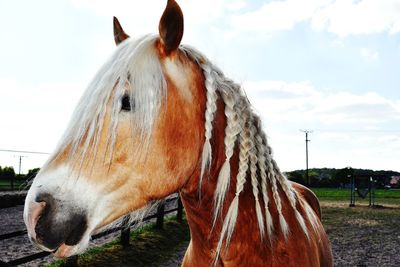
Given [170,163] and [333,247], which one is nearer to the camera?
[170,163]

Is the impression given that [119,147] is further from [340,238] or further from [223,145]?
[340,238]

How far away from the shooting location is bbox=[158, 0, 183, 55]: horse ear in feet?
5.32

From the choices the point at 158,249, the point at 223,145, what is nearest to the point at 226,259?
the point at 223,145

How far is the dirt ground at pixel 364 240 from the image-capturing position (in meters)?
9.34

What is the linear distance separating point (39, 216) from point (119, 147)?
409 mm

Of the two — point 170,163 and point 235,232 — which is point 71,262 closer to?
point 235,232

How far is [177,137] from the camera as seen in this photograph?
1694mm

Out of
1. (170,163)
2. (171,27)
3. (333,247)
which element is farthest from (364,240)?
(171,27)

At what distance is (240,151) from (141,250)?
301 inches

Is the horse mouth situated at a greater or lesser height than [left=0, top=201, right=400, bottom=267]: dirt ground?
greater

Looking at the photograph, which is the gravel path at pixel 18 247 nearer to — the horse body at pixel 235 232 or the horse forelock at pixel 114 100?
the horse body at pixel 235 232

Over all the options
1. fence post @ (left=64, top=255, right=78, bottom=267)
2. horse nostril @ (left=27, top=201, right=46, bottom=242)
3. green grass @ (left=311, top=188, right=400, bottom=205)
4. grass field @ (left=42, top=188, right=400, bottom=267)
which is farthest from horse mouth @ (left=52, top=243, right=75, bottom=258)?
green grass @ (left=311, top=188, right=400, bottom=205)

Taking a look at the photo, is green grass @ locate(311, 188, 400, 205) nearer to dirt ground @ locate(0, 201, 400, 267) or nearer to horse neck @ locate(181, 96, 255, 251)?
dirt ground @ locate(0, 201, 400, 267)

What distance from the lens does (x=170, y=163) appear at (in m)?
1.67
